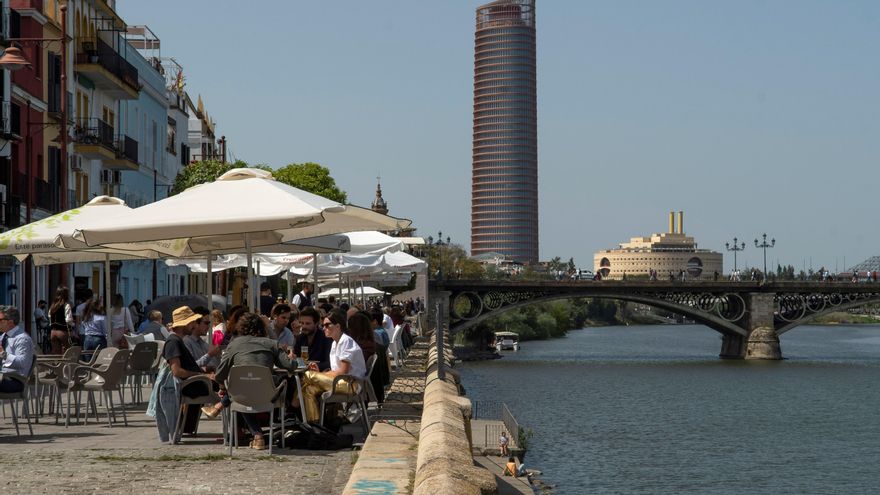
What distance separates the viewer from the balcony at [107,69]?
4147cm

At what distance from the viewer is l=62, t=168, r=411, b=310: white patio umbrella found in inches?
522

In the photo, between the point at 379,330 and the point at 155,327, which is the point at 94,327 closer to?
the point at 155,327

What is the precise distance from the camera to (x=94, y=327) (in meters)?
18.8

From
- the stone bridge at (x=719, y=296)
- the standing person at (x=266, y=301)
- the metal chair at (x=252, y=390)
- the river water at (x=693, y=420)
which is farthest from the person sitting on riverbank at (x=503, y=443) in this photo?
the stone bridge at (x=719, y=296)

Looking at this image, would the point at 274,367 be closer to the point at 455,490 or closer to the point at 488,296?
the point at 455,490

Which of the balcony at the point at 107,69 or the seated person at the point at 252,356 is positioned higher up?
the balcony at the point at 107,69

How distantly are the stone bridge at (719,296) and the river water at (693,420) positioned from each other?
8.48 ft

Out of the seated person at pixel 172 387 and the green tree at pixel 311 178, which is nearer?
the seated person at pixel 172 387

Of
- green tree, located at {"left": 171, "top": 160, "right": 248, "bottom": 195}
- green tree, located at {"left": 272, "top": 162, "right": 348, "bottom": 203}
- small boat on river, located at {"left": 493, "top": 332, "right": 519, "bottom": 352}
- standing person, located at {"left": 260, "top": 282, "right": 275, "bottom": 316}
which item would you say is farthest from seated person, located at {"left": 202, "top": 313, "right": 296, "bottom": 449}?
small boat on river, located at {"left": 493, "top": 332, "right": 519, "bottom": 352}

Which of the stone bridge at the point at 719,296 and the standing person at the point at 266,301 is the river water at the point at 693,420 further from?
the standing person at the point at 266,301

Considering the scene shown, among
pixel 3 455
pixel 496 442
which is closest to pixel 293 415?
pixel 3 455

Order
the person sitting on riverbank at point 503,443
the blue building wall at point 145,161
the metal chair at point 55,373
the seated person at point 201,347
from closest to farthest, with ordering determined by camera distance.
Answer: the seated person at point 201,347 → the metal chair at point 55,373 → the person sitting on riverbank at point 503,443 → the blue building wall at point 145,161

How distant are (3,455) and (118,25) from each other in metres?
37.1

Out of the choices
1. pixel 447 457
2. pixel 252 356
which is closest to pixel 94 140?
pixel 252 356
